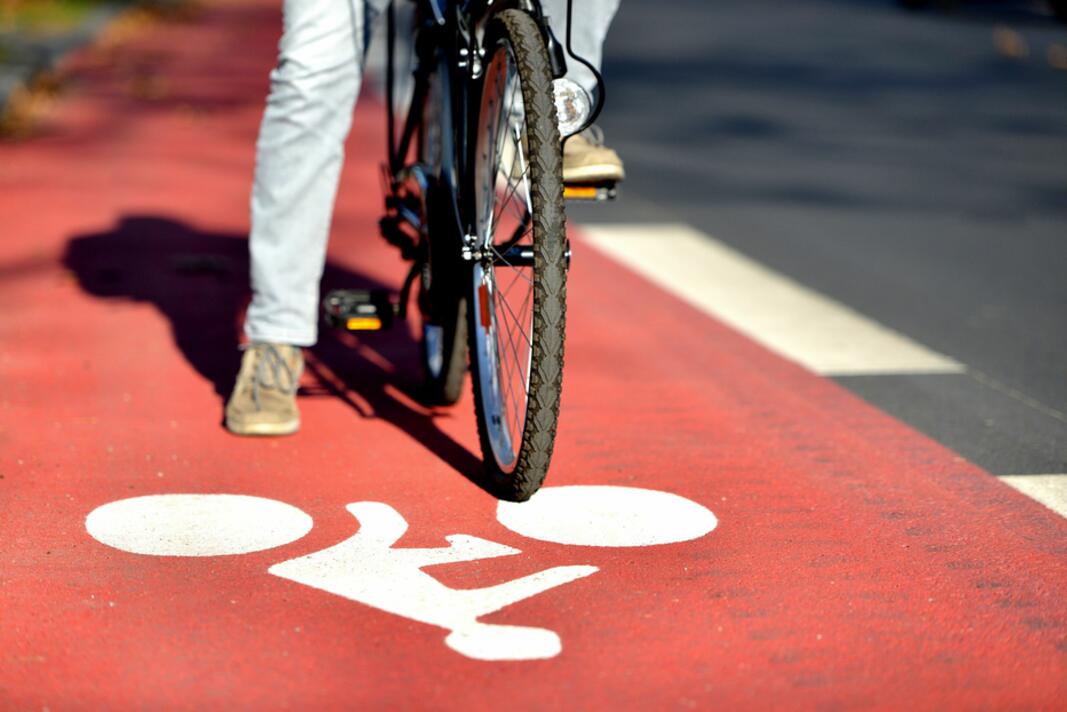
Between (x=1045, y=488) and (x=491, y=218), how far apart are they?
1.42 metres

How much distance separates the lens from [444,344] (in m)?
4.24

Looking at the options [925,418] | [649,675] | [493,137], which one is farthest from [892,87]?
[649,675]

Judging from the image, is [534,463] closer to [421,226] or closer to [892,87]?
[421,226]

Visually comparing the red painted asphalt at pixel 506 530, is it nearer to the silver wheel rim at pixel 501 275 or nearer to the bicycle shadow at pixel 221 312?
the bicycle shadow at pixel 221 312

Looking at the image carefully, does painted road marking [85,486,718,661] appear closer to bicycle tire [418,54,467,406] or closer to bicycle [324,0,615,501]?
bicycle [324,0,615,501]

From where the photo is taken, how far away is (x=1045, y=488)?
3881 millimetres

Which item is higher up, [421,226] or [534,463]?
[421,226]

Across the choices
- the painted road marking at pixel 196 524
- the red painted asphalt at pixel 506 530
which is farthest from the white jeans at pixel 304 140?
the painted road marking at pixel 196 524

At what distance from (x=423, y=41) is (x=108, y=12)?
1483cm

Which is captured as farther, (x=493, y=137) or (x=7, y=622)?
(x=493, y=137)

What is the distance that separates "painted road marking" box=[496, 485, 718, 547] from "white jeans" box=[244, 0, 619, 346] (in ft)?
2.87

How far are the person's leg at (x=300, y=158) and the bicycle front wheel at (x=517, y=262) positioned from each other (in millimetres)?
473

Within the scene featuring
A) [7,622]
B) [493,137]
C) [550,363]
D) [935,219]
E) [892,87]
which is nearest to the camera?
[7,622]

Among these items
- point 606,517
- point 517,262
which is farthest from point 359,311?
point 606,517
